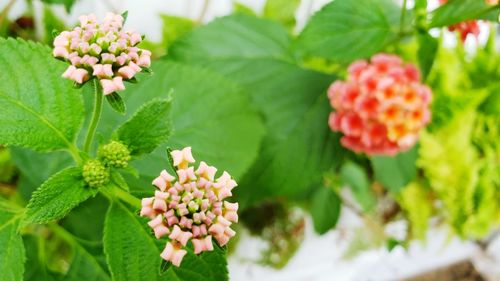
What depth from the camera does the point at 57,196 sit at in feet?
0.98

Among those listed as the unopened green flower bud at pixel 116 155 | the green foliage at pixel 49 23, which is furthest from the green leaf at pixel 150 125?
the green foliage at pixel 49 23

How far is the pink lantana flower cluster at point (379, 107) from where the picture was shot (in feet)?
1.80

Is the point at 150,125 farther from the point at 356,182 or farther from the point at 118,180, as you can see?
the point at 356,182

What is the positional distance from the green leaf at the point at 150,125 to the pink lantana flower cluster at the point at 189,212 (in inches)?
2.9

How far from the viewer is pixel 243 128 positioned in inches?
18.9

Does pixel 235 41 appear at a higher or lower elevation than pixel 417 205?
higher

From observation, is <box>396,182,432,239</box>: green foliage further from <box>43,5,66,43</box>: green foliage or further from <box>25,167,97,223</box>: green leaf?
<box>25,167,97,223</box>: green leaf

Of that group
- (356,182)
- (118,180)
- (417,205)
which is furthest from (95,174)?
(417,205)

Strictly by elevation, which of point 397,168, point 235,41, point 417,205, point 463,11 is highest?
point 463,11

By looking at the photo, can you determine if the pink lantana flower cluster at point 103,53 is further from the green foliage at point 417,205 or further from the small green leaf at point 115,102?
the green foliage at point 417,205

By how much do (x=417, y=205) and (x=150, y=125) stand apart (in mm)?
644

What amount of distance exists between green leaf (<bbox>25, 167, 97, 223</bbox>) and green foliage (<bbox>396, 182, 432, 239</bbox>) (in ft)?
2.09

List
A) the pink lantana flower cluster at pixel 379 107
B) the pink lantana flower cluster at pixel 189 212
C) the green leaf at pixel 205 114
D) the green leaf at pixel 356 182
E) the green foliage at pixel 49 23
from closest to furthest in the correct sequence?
the pink lantana flower cluster at pixel 189 212 → the green leaf at pixel 205 114 → the pink lantana flower cluster at pixel 379 107 → the green foliage at pixel 49 23 → the green leaf at pixel 356 182

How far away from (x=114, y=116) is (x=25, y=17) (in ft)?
1.19
